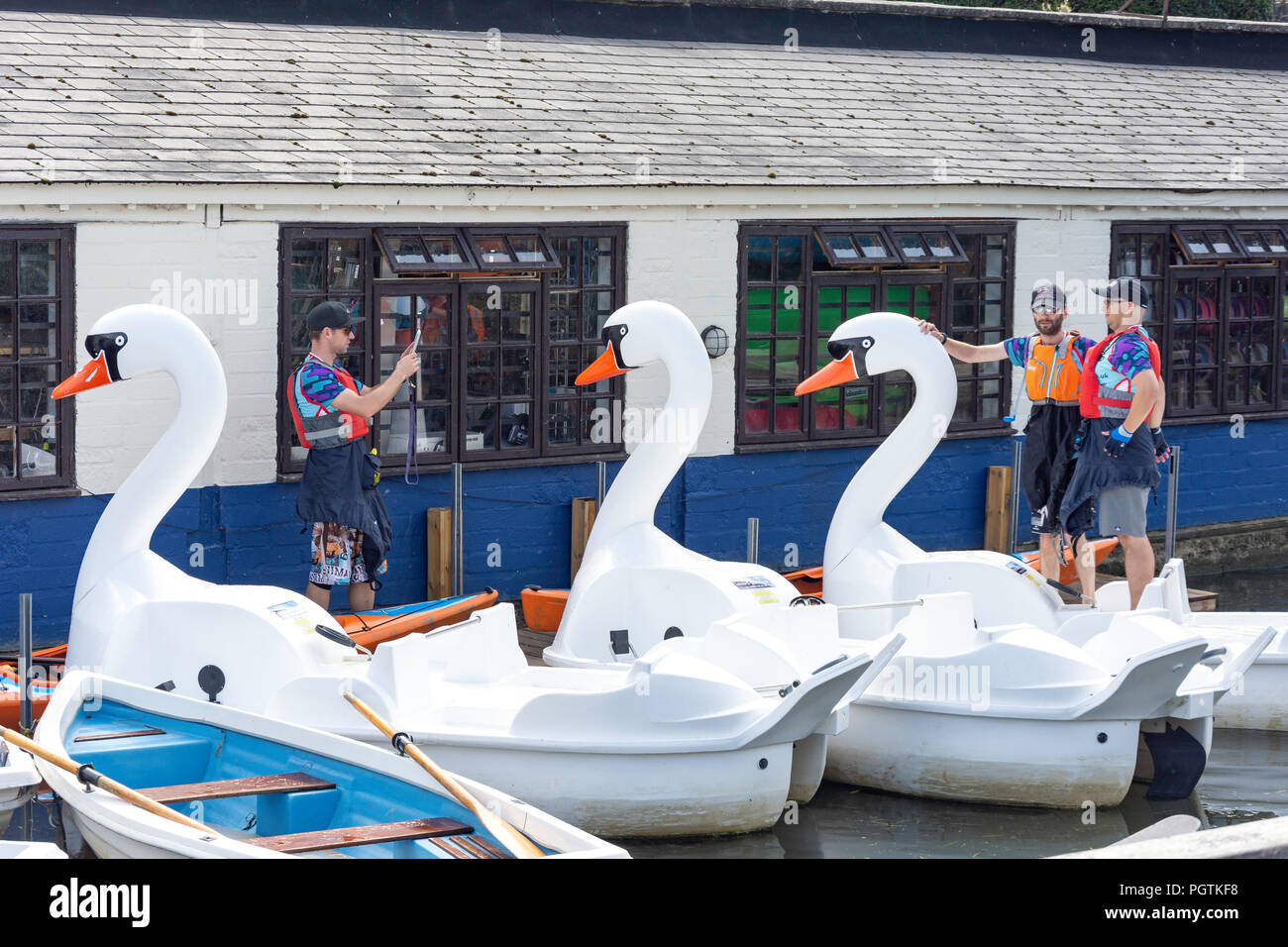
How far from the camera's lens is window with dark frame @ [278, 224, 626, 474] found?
1148 cm

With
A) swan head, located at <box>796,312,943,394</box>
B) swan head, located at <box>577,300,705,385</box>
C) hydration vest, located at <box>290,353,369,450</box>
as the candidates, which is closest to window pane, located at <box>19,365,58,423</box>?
hydration vest, located at <box>290,353,369,450</box>

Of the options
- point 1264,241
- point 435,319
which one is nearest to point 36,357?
point 435,319

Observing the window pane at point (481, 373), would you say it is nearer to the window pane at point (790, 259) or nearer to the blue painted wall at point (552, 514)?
the blue painted wall at point (552, 514)

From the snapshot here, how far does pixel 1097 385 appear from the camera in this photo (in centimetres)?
1100

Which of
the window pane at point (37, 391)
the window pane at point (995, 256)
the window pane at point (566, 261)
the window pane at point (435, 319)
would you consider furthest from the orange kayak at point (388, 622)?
the window pane at point (995, 256)

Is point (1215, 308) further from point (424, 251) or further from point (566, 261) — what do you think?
point (424, 251)

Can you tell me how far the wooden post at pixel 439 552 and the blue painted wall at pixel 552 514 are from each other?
0.12 metres

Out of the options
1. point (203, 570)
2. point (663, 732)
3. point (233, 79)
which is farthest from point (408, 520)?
point (663, 732)

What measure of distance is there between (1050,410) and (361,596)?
164 inches

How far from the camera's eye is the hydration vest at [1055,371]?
36.9 feet

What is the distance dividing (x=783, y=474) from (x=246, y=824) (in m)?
6.28

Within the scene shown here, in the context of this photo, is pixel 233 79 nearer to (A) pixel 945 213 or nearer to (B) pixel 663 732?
(A) pixel 945 213

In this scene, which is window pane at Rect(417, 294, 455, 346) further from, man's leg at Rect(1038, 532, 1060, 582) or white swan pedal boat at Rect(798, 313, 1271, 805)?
man's leg at Rect(1038, 532, 1060, 582)

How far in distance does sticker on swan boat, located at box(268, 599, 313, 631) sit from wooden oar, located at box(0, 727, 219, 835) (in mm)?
1504
